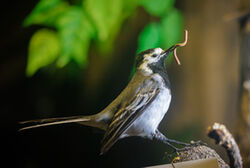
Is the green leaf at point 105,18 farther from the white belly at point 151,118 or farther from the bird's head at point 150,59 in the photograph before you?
the white belly at point 151,118

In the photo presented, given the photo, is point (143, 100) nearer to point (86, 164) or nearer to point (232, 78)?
point (86, 164)

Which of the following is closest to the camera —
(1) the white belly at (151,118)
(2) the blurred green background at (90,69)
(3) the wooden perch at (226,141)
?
(2) the blurred green background at (90,69)

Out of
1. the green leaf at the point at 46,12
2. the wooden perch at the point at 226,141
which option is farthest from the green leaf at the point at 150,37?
the wooden perch at the point at 226,141

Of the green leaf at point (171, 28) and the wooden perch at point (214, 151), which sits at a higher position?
→ the green leaf at point (171, 28)

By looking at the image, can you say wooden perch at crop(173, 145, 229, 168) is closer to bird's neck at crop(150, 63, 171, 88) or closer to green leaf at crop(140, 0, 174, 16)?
bird's neck at crop(150, 63, 171, 88)

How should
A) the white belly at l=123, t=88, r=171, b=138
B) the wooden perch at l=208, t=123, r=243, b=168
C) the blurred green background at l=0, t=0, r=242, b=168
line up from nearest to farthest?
the blurred green background at l=0, t=0, r=242, b=168
the white belly at l=123, t=88, r=171, b=138
the wooden perch at l=208, t=123, r=243, b=168

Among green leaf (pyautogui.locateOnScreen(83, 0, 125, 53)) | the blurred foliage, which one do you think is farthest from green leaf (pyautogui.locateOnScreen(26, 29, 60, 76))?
green leaf (pyautogui.locateOnScreen(83, 0, 125, 53))

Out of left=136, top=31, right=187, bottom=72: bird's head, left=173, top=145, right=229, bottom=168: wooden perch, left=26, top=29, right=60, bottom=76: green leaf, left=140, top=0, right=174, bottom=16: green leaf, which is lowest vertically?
left=173, top=145, right=229, bottom=168: wooden perch

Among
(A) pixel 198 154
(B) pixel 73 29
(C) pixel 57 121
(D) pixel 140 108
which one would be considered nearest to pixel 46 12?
(B) pixel 73 29
